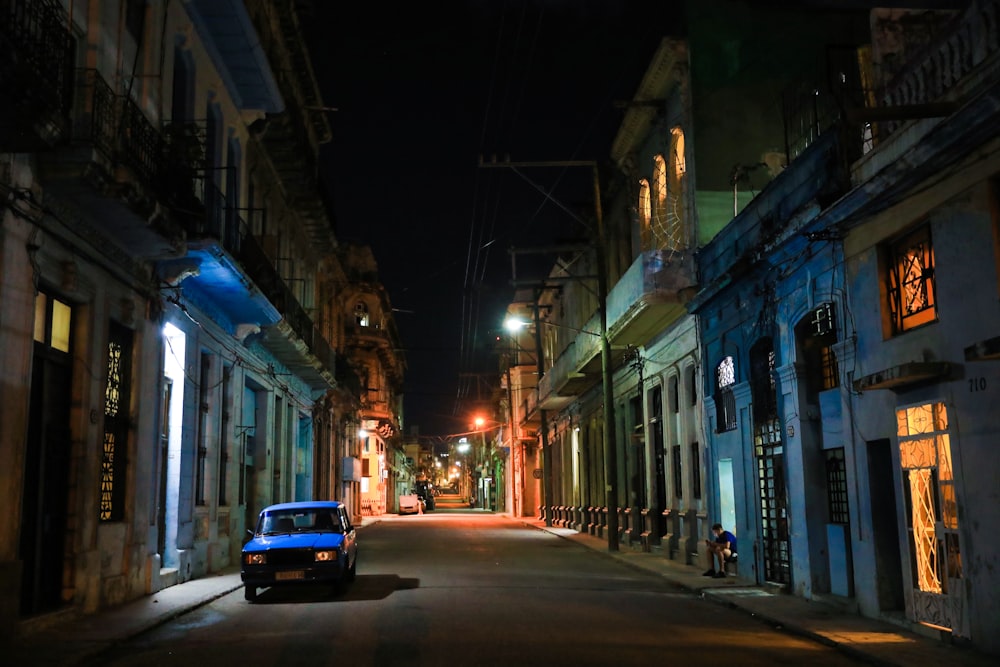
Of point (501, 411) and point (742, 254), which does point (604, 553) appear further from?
point (501, 411)

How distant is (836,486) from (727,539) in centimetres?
432

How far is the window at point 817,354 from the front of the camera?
45.7ft

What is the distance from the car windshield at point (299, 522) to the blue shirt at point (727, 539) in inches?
276

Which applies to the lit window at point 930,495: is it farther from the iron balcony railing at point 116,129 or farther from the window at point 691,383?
the window at point 691,383

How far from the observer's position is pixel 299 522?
1658 cm

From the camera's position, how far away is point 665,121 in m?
22.5

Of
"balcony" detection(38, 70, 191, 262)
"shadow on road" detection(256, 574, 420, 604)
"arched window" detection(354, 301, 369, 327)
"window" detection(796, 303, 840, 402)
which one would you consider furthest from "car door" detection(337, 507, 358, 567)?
"arched window" detection(354, 301, 369, 327)

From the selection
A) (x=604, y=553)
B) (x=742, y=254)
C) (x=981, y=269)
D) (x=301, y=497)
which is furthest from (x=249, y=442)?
(x=981, y=269)

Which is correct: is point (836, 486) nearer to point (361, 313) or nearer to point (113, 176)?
point (113, 176)

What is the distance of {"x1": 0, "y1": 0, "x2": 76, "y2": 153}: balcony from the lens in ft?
28.1

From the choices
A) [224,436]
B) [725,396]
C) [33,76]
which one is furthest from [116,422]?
[725,396]

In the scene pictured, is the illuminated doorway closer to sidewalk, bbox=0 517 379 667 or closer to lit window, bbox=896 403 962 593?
lit window, bbox=896 403 962 593

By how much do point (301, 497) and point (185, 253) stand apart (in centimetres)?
1818

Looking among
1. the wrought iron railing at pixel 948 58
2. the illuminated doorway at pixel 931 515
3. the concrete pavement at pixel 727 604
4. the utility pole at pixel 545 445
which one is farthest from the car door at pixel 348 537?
the utility pole at pixel 545 445
